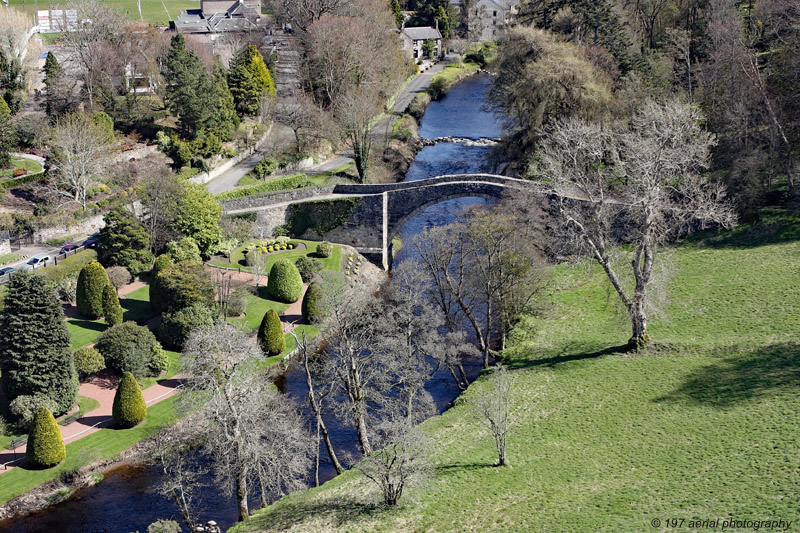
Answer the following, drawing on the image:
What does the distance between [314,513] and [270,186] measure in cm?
4528

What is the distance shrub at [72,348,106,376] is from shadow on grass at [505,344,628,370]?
76.5ft

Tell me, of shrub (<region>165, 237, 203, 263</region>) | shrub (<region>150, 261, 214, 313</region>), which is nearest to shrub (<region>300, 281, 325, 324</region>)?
shrub (<region>150, 261, 214, 313</region>)

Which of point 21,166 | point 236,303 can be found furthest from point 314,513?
point 21,166

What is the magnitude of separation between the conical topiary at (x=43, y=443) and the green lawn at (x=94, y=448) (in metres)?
0.45

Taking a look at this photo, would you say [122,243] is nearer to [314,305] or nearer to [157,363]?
[157,363]

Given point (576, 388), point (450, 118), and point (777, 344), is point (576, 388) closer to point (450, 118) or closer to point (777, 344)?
point (777, 344)

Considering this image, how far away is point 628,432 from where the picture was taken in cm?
3397

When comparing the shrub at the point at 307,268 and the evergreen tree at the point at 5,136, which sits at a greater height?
the evergreen tree at the point at 5,136

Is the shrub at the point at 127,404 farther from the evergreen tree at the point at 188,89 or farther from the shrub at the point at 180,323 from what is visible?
the evergreen tree at the point at 188,89

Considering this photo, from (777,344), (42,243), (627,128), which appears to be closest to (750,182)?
(627,128)

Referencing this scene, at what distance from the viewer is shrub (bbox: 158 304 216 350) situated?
1909 inches

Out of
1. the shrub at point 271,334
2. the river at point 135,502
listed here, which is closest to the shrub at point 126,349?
the shrub at point 271,334

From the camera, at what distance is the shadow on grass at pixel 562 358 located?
42.0 metres

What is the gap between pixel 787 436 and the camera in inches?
1195
